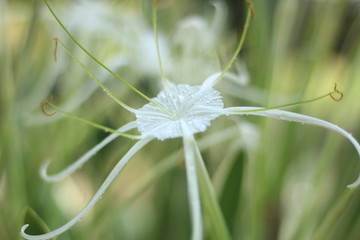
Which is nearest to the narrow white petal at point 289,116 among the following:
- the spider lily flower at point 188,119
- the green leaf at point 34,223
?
the spider lily flower at point 188,119

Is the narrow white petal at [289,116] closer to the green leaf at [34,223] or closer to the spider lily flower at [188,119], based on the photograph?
the spider lily flower at [188,119]

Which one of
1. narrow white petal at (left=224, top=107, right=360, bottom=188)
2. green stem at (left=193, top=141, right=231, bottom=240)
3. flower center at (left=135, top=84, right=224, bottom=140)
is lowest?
green stem at (left=193, top=141, right=231, bottom=240)

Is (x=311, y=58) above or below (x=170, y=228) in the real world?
above

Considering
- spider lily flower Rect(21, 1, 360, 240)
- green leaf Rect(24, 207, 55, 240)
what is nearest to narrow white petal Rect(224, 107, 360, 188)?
spider lily flower Rect(21, 1, 360, 240)

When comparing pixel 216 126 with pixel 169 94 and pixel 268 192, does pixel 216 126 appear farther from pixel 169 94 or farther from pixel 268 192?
pixel 169 94

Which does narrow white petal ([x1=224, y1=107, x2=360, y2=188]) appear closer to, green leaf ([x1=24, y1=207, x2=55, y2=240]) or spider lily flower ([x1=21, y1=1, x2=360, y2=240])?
spider lily flower ([x1=21, y1=1, x2=360, y2=240])

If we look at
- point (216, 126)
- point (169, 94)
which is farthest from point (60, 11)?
point (169, 94)
